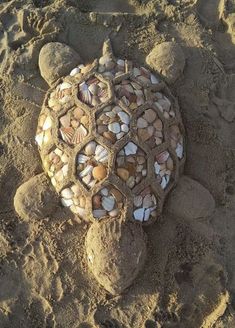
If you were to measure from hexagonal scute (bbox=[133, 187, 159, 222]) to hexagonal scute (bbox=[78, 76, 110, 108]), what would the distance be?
28.9 inches

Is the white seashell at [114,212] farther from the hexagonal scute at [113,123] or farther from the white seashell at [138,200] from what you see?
the hexagonal scute at [113,123]

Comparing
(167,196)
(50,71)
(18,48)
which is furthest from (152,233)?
(18,48)

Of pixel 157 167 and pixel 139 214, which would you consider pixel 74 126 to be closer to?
pixel 157 167

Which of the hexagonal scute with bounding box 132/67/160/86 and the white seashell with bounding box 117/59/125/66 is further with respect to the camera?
the white seashell with bounding box 117/59/125/66

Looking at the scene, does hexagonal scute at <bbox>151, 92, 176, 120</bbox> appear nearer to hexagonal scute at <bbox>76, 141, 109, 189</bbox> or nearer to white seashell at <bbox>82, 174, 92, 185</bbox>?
hexagonal scute at <bbox>76, 141, 109, 189</bbox>

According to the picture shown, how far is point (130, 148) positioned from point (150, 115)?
306 millimetres

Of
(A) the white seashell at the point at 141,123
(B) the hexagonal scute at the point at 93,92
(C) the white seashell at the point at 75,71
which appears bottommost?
(A) the white seashell at the point at 141,123

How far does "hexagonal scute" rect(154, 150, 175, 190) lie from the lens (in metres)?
3.57

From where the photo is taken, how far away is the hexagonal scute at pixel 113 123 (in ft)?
11.5

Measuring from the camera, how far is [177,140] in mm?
3703

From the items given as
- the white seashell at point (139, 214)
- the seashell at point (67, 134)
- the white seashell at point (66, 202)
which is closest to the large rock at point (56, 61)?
the seashell at point (67, 134)

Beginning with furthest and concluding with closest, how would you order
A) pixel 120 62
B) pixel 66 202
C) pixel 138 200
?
pixel 120 62
pixel 66 202
pixel 138 200

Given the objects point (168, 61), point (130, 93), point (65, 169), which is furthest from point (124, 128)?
point (168, 61)

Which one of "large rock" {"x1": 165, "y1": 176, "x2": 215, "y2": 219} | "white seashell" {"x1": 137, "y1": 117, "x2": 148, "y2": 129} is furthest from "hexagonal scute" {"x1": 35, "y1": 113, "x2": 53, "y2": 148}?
"large rock" {"x1": 165, "y1": 176, "x2": 215, "y2": 219}
